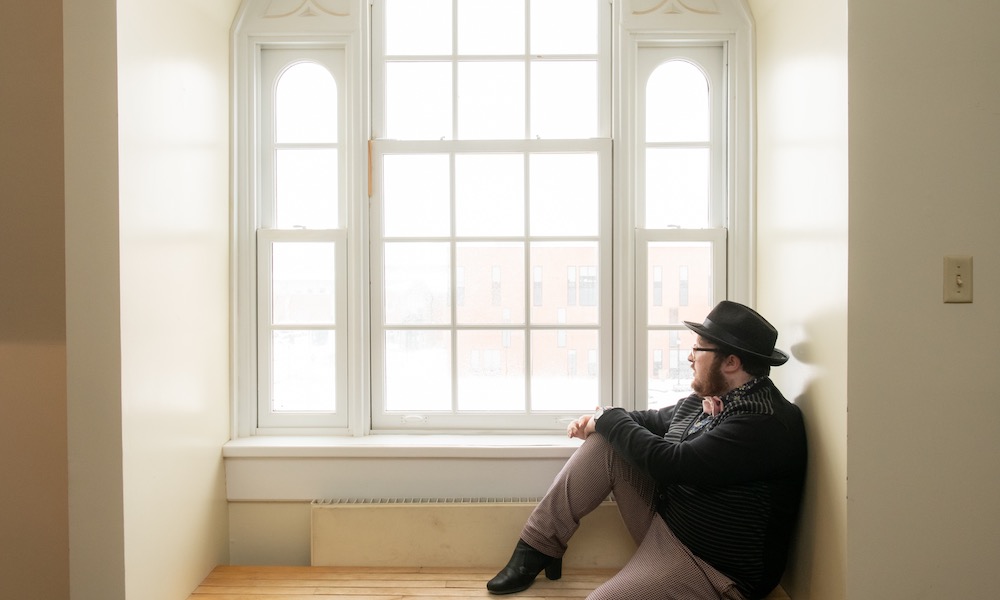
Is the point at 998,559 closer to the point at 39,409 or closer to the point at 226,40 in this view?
the point at 39,409

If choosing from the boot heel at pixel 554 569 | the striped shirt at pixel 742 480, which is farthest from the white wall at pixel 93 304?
the striped shirt at pixel 742 480

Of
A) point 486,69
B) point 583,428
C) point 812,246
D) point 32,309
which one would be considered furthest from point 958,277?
point 32,309

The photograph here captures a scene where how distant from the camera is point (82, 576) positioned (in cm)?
178

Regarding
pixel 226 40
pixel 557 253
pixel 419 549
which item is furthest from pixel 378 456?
pixel 226 40

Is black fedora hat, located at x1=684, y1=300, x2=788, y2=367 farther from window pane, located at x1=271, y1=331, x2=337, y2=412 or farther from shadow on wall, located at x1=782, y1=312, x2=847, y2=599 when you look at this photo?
window pane, located at x1=271, y1=331, x2=337, y2=412

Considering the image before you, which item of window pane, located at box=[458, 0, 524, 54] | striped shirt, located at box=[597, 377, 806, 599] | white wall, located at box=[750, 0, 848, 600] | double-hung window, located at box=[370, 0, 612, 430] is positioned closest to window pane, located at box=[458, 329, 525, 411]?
double-hung window, located at box=[370, 0, 612, 430]

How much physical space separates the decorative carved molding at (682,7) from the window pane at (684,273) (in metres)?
0.94

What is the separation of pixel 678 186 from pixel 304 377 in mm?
1800

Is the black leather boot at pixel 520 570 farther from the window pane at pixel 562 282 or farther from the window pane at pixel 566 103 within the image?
the window pane at pixel 566 103

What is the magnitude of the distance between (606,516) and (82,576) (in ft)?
5.71

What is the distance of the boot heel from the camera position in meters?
2.17

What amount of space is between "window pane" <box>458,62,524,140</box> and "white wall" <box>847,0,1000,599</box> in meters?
1.28

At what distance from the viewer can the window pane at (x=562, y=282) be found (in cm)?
253

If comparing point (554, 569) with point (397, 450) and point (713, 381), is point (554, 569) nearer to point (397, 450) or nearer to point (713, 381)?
point (397, 450)
